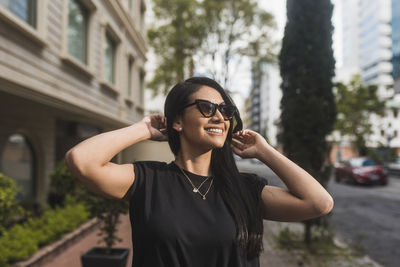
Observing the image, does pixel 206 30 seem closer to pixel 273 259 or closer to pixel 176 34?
pixel 176 34

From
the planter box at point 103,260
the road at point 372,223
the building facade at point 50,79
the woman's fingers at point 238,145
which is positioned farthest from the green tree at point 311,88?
the woman's fingers at point 238,145

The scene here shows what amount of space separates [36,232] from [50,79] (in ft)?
9.95

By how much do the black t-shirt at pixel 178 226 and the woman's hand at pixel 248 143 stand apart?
1.14 ft

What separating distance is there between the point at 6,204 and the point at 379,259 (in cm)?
625

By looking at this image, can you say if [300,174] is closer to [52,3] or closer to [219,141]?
[219,141]

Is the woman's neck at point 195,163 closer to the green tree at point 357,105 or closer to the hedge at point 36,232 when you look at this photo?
the hedge at point 36,232

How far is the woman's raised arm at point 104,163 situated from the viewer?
1.66 metres

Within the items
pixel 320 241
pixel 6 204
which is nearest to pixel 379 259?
pixel 320 241

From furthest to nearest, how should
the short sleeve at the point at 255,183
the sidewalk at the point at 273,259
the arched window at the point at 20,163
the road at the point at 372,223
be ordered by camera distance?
the arched window at the point at 20,163 < the road at the point at 372,223 < the sidewalk at the point at 273,259 < the short sleeve at the point at 255,183

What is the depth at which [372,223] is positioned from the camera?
9.05 m

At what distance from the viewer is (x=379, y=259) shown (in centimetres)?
605

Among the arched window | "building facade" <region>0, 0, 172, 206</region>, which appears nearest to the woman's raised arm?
"building facade" <region>0, 0, 172, 206</region>

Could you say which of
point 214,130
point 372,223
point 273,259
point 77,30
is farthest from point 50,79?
point 372,223

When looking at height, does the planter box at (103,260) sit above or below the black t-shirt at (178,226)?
below
